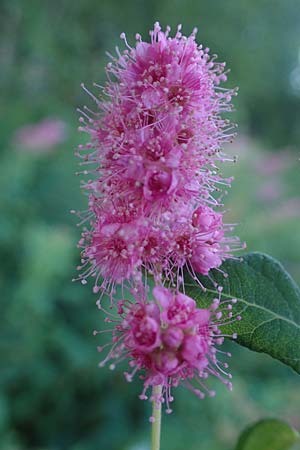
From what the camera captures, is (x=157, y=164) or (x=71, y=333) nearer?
(x=157, y=164)

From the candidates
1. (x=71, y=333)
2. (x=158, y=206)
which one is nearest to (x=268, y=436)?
(x=158, y=206)

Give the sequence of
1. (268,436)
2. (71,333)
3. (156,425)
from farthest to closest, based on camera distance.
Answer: (71,333) → (268,436) → (156,425)

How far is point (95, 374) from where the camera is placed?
120 inches

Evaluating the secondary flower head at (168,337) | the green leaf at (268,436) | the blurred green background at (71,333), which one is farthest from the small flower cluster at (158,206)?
the blurred green background at (71,333)

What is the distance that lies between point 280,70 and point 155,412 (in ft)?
40.4

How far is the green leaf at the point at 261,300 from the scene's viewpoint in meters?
0.75

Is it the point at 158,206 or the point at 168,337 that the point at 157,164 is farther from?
the point at 168,337

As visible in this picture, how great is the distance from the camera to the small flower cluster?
2.39 ft

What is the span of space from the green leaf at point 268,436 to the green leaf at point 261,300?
0.52 ft

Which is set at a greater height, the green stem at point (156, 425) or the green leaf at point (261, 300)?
the green leaf at point (261, 300)

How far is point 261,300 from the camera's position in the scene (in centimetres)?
78

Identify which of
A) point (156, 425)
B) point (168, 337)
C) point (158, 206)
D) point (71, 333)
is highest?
point (71, 333)

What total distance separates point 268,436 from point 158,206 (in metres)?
0.39

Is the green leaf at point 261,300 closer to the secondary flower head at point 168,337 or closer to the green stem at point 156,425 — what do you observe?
the secondary flower head at point 168,337
